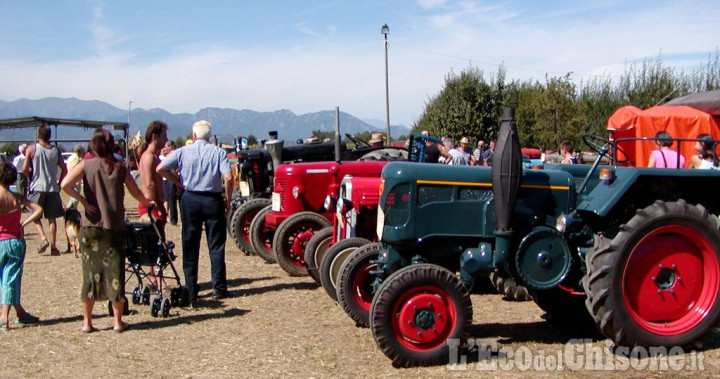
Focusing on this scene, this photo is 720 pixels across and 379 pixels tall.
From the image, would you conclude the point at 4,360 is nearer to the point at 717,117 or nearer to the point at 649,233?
the point at 649,233

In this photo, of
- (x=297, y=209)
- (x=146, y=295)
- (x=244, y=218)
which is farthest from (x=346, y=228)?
(x=244, y=218)

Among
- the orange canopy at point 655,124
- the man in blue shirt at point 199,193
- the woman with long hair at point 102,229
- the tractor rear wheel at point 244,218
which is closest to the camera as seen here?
the woman with long hair at point 102,229

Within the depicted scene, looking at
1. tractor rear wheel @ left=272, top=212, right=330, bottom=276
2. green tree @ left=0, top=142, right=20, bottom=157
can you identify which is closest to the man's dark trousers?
tractor rear wheel @ left=272, top=212, right=330, bottom=276

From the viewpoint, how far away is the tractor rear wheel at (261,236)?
918cm

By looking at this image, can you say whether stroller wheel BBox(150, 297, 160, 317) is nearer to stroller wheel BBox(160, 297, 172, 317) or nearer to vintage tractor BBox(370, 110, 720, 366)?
stroller wheel BBox(160, 297, 172, 317)

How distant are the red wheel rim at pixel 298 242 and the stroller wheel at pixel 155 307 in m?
2.06

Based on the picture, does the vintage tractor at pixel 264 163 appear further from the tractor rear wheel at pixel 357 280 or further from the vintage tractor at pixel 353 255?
the tractor rear wheel at pixel 357 280

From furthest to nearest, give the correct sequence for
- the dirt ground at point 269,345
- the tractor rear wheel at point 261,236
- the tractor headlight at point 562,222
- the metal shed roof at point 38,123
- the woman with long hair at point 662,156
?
the metal shed roof at point 38,123, the tractor rear wheel at point 261,236, the woman with long hair at point 662,156, the tractor headlight at point 562,222, the dirt ground at point 269,345

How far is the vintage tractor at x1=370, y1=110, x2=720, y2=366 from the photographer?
4773 mm

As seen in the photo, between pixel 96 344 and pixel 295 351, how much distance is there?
1695 millimetres

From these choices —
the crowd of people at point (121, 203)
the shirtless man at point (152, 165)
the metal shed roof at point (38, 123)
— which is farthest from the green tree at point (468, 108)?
the shirtless man at point (152, 165)

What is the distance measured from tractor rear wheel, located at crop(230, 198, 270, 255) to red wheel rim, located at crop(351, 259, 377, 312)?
4413 millimetres

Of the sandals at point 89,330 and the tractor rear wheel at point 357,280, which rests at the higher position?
the tractor rear wheel at point 357,280

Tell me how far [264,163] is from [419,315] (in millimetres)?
6568
